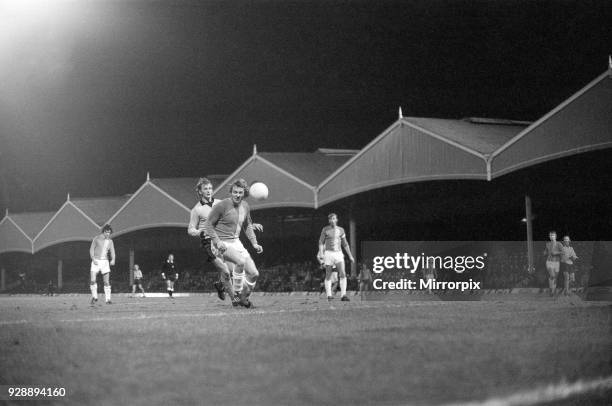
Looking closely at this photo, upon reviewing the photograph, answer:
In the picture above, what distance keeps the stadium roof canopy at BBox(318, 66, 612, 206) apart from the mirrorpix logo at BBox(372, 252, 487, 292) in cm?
292

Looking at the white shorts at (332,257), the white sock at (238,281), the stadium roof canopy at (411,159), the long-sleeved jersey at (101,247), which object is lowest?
the white sock at (238,281)

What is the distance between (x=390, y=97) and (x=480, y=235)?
7561mm

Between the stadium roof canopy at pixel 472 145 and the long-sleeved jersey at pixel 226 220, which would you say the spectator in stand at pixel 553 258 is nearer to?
the stadium roof canopy at pixel 472 145

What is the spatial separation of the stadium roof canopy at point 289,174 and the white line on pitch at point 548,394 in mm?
32218

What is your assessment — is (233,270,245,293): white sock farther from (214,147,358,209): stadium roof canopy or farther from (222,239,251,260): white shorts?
(214,147,358,209): stadium roof canopy

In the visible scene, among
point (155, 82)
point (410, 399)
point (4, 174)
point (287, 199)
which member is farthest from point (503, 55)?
point (4, 174)

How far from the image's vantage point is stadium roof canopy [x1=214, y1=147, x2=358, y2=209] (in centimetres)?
3941

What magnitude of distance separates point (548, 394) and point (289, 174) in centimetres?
3399

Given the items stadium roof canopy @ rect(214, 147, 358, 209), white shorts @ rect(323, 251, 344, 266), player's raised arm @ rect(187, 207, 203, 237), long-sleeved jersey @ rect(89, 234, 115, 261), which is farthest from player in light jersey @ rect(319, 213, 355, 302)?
stadium roof canopy @ rect(214, 147, 358, 209)

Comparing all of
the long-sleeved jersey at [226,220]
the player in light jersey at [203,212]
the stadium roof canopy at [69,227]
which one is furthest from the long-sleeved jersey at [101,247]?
the stadium roof canopy at [69,227]

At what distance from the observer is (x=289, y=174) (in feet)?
130

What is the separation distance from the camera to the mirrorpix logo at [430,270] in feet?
93.4

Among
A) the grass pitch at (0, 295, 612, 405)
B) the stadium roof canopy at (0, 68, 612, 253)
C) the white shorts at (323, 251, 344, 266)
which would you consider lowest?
the grass pitch at (0, 295, 612, 405)

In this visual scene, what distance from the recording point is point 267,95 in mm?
43344
